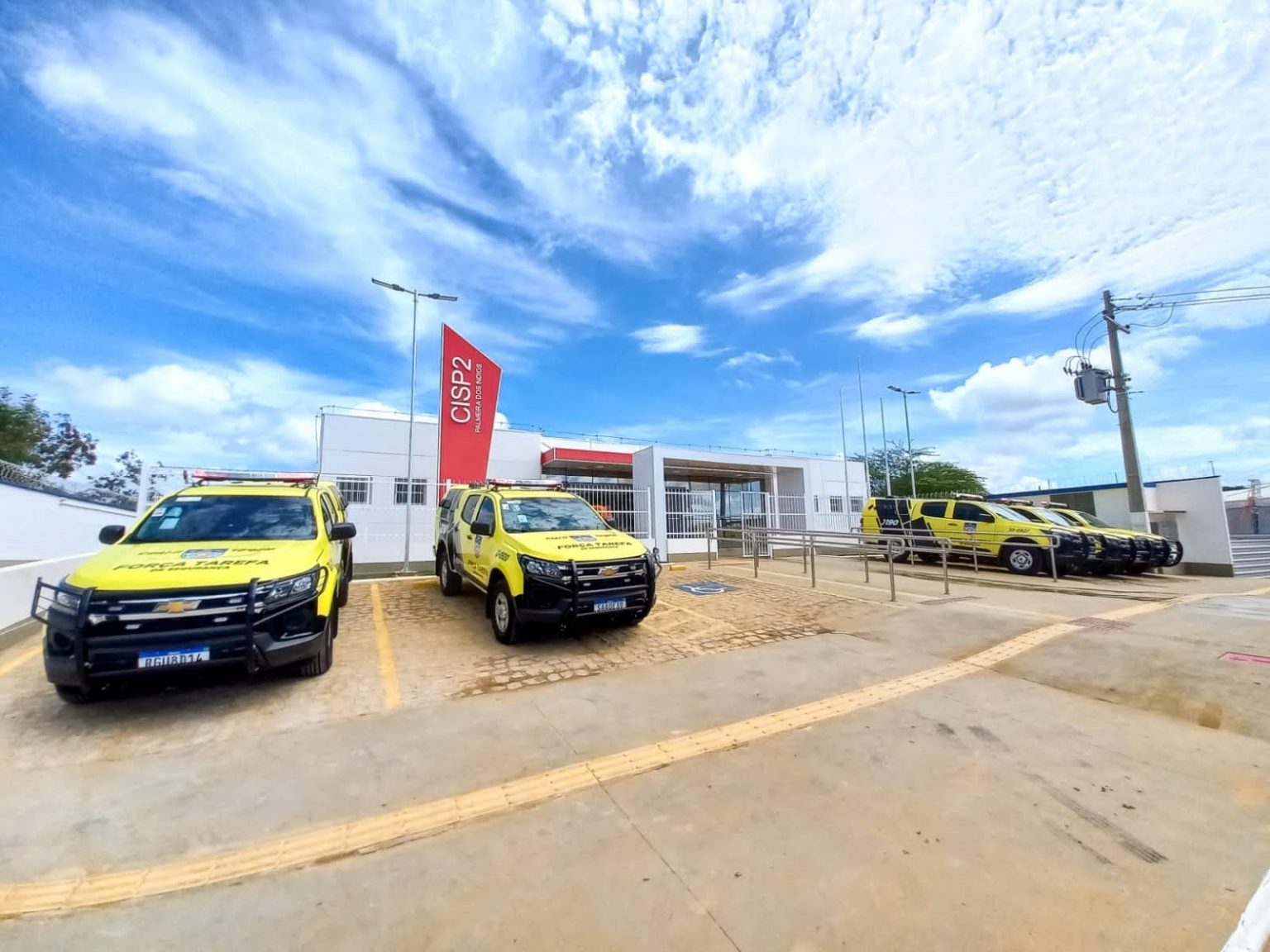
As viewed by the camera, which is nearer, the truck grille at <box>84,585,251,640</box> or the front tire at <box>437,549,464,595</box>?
the truck grille at <box>84,585,251,640</box>

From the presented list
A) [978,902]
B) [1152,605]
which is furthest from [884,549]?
[978,902]

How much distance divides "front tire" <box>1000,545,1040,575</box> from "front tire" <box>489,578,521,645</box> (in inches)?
498

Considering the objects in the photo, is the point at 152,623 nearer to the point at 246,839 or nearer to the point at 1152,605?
the point at 246,839

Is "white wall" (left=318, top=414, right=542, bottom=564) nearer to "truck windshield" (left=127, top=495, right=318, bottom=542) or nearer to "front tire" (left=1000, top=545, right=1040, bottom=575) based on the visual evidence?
"truck windshield" (left=127, top=495, right=318, bottom=542)

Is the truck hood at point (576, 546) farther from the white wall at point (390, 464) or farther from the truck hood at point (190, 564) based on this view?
the white wall at point (390, 464)

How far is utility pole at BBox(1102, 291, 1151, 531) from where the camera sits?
Answer: 1612 centimetres

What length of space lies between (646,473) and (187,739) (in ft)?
45.9

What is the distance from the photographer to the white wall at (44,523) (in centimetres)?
1530

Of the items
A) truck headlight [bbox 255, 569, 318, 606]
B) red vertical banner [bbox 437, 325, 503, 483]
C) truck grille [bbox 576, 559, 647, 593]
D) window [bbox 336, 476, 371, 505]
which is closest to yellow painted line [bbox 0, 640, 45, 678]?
truck headlight [bbox 255, 569, 318, 606]

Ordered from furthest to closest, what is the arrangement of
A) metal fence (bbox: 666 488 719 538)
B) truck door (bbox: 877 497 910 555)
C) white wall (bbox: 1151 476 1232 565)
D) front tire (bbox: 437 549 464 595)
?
white wall (bbox: 1151 476 1232 565)
metal fence (bbox: 666 488 719 538)
truck door (bbox: 877 497 910 555)
front tire (bbox: 437 549 464 595)

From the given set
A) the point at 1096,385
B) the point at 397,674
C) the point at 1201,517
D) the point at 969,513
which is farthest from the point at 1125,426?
the point at 397,674

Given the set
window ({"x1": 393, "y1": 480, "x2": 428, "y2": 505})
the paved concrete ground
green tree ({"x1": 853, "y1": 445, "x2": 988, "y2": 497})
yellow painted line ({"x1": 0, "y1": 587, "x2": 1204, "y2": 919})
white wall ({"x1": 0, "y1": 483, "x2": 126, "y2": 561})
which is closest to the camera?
the paved concrete ground

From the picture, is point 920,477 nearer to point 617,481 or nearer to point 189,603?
point 617,481

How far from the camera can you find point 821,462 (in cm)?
2659
